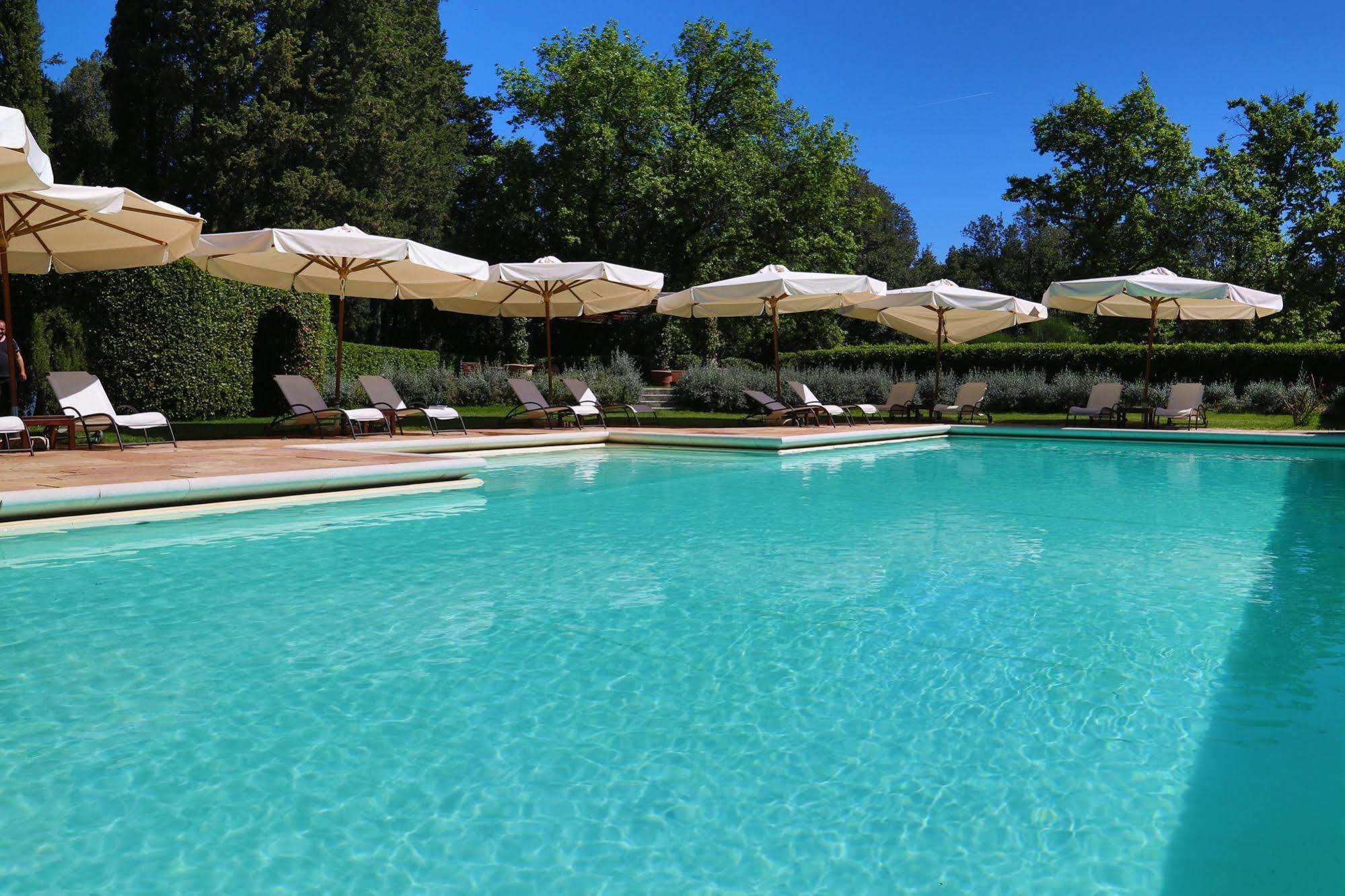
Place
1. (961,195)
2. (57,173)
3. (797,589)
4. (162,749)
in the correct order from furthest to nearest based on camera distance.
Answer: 1. (961,195)
2. (57,173)
3. (797,589)
4. (162,749)

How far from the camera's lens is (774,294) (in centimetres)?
1448

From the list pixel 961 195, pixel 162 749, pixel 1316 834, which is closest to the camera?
pixel 1316 834

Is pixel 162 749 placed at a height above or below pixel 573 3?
below

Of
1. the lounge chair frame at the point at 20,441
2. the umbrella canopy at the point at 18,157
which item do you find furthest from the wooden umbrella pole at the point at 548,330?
the umbrella canopy at the point at 18,157

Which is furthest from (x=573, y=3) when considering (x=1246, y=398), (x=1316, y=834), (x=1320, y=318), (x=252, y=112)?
(x=1316, y=834)

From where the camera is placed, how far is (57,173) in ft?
91.9

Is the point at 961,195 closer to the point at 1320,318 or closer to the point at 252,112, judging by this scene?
the point at 1320,318

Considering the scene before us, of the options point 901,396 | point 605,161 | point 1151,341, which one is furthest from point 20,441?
point 605,161

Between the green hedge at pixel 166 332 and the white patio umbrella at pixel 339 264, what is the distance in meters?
2.37

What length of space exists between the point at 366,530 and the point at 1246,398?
65.4ft

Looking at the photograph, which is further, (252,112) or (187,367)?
(252,112)

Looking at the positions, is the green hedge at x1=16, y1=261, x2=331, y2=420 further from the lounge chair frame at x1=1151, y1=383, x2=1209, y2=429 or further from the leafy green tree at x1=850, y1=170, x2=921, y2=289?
the leafy green tree at x1=850, y1=170, x2=921, y2=289

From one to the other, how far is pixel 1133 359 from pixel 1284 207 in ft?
63.2

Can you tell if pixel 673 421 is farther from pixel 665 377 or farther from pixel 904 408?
pixel 665 377
